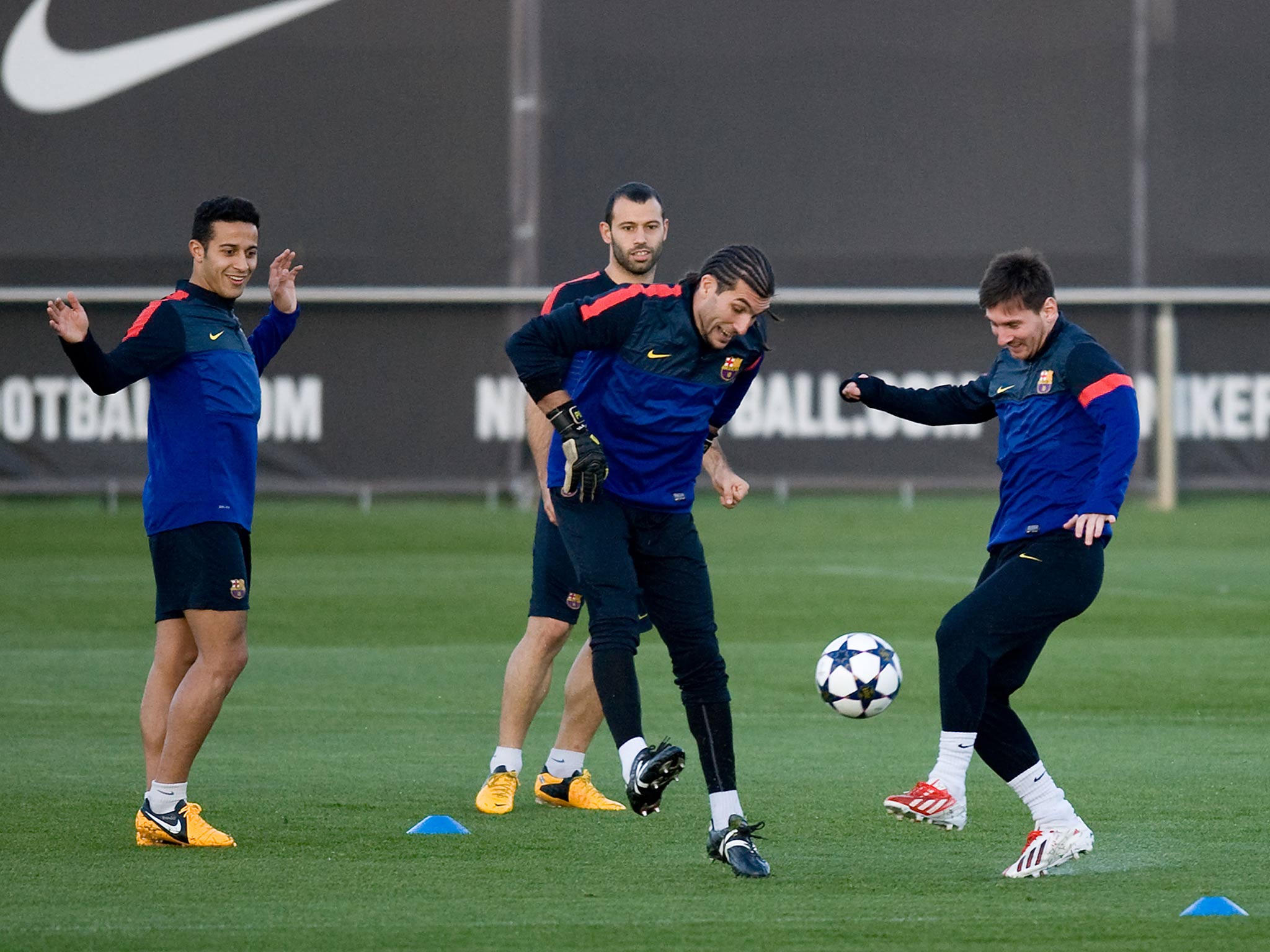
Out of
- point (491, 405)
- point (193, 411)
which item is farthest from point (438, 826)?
point (491, 405)

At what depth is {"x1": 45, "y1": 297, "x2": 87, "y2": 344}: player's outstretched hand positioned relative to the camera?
6297mm

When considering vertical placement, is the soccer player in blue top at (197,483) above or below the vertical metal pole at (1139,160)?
below

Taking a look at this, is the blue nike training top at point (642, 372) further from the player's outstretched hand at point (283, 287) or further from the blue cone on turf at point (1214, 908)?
the blue cone on turf at point (1214, 908)

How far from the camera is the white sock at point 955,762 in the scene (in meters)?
6.14

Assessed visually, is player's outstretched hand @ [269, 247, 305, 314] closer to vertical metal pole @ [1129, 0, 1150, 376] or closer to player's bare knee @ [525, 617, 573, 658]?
player's bare knee @ [525, 617, 573, 658]

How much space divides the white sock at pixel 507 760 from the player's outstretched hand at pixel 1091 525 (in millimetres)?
2426

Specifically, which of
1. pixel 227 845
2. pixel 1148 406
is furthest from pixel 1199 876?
pixel 1148 406

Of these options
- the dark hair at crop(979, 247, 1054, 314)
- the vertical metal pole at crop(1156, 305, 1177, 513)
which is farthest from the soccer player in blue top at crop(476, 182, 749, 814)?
the vertical metal pole at crop(1156, 305, 1177, 513)

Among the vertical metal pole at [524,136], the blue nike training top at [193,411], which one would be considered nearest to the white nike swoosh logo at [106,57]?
the vertical metal pole at [524,136]

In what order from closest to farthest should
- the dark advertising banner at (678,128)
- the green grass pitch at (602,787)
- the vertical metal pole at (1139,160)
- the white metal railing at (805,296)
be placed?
the green grass pitch at (602,787) → the white metal railing at (805,296) → the dark advertising banner at (678,128) → the vertical metal pole at (1139,160)

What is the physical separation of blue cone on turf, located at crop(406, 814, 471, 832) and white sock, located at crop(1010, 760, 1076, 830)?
1902mm

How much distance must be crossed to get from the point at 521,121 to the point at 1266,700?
16382mm

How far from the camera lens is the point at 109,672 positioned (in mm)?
11398

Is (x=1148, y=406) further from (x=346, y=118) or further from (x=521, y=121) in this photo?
(x=346, y=118)
